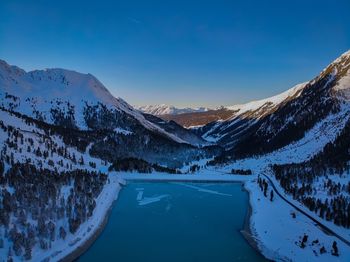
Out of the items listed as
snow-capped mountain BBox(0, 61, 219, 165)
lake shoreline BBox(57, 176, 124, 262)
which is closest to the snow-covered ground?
lake shoreline BBox(57, 176, 124, 262)

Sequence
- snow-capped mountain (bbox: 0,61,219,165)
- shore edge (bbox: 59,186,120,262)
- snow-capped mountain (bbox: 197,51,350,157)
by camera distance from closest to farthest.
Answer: shore edge (bbox: 59,186,120,262) → snow-capped mountain (bbox: 197,51,350,157) → snow-capped mountain (bbox: 0,61,219,165)

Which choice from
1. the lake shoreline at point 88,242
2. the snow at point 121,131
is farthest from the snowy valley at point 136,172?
the snow at point 121,131

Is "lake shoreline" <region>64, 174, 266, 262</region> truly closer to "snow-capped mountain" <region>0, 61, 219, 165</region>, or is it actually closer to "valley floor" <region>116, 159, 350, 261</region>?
"valley floor" <region>116, 159, 350, 261</region>

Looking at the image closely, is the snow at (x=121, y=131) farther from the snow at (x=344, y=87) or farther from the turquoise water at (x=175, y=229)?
the turquoise water at (x=175, y=229)

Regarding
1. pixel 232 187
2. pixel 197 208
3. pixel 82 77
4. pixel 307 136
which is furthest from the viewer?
pixel 82 77

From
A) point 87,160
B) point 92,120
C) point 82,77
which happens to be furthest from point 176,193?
point 82,77

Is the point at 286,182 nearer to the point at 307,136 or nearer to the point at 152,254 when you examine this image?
the point at 152,254
